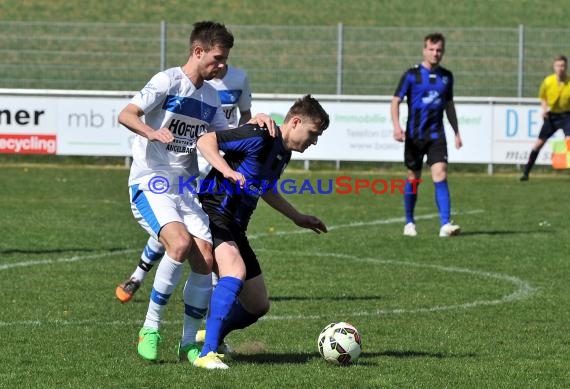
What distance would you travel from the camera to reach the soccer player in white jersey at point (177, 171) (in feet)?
22.8

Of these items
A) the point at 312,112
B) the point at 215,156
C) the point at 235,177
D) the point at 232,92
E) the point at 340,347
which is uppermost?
the point at 232,92

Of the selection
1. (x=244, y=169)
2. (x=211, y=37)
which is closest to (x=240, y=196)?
(x=244, y=169)

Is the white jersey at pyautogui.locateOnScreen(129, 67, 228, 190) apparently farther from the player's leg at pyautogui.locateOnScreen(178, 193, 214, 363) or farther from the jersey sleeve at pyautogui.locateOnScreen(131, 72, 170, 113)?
the player's leg at pyautogui.locateOnScreen(178, 193, 214, 363)

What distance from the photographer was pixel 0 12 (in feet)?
102

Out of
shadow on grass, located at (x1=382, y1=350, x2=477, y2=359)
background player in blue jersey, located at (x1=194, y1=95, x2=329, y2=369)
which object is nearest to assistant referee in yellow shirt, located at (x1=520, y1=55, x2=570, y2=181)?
shadow on grass, located at (x1=382, y1=350, x2=477, y2=359)

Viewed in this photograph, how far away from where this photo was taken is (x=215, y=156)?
6.75 m

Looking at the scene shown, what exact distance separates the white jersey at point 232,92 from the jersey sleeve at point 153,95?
314 cm

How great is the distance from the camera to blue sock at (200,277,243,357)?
673 centimetres

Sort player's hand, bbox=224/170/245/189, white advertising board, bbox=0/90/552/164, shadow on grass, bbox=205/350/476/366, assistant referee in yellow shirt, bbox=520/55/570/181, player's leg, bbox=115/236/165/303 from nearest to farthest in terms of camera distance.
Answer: player's hand, bbox=224/170/245/189 < shadow on grass, bbox=205/350/476/366 < player's leg, bbox=115/236/165/303 < assistant referee in yellow shirt, bbox=520/55/570/181 < white advertising board, bbox=0/90/552/164

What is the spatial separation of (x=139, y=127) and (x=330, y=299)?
3.29m

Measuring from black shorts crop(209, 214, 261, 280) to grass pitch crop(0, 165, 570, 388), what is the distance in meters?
0.54

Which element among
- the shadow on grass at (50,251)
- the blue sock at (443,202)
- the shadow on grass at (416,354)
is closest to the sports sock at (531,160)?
the blue sock at (443,202)

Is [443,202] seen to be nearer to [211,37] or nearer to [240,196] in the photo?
[240,196]

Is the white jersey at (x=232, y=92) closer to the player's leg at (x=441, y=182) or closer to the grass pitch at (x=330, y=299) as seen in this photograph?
the grass pitch at (x=330, y=299)
